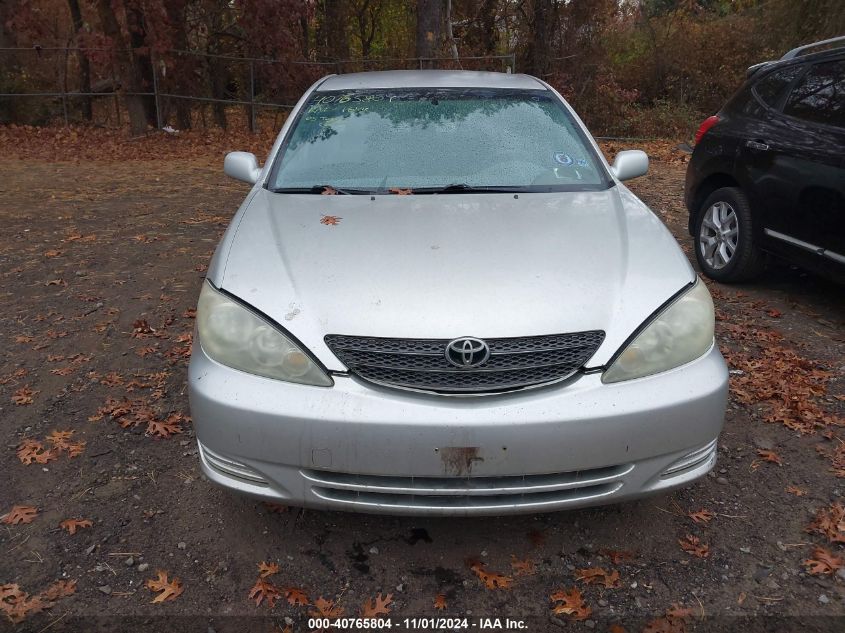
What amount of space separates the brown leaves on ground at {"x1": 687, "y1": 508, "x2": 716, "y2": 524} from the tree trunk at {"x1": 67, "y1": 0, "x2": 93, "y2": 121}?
15.8 m

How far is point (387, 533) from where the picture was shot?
2.56 meters

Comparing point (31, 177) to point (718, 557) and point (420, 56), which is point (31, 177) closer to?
point (420, 56)

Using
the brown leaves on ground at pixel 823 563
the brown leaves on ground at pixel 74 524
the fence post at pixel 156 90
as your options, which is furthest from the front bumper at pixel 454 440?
the fence post at pixel 156 90

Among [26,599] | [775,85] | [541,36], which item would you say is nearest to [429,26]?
[541,36]

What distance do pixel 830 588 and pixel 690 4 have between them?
1461 cm

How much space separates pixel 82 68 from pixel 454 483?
17350 mm

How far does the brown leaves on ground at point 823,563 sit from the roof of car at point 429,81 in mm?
2703

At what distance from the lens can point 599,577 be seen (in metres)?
2.36

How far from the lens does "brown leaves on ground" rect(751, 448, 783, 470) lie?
117 inches

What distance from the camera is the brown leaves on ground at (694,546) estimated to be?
8.06 feet

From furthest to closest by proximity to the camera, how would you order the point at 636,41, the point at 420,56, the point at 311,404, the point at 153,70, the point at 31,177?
the point at 636,41, the point at 153,70, the point at 420,56, the point at 31,177, the point at 311,404

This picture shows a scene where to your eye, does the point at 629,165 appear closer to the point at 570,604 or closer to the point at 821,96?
the point at 821,96

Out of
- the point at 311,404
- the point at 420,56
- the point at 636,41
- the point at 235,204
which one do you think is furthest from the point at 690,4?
the point at 311,404

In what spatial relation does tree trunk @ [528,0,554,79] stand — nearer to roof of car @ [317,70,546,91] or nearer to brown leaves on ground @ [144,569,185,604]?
roof of car @ [317,70,546,91]
